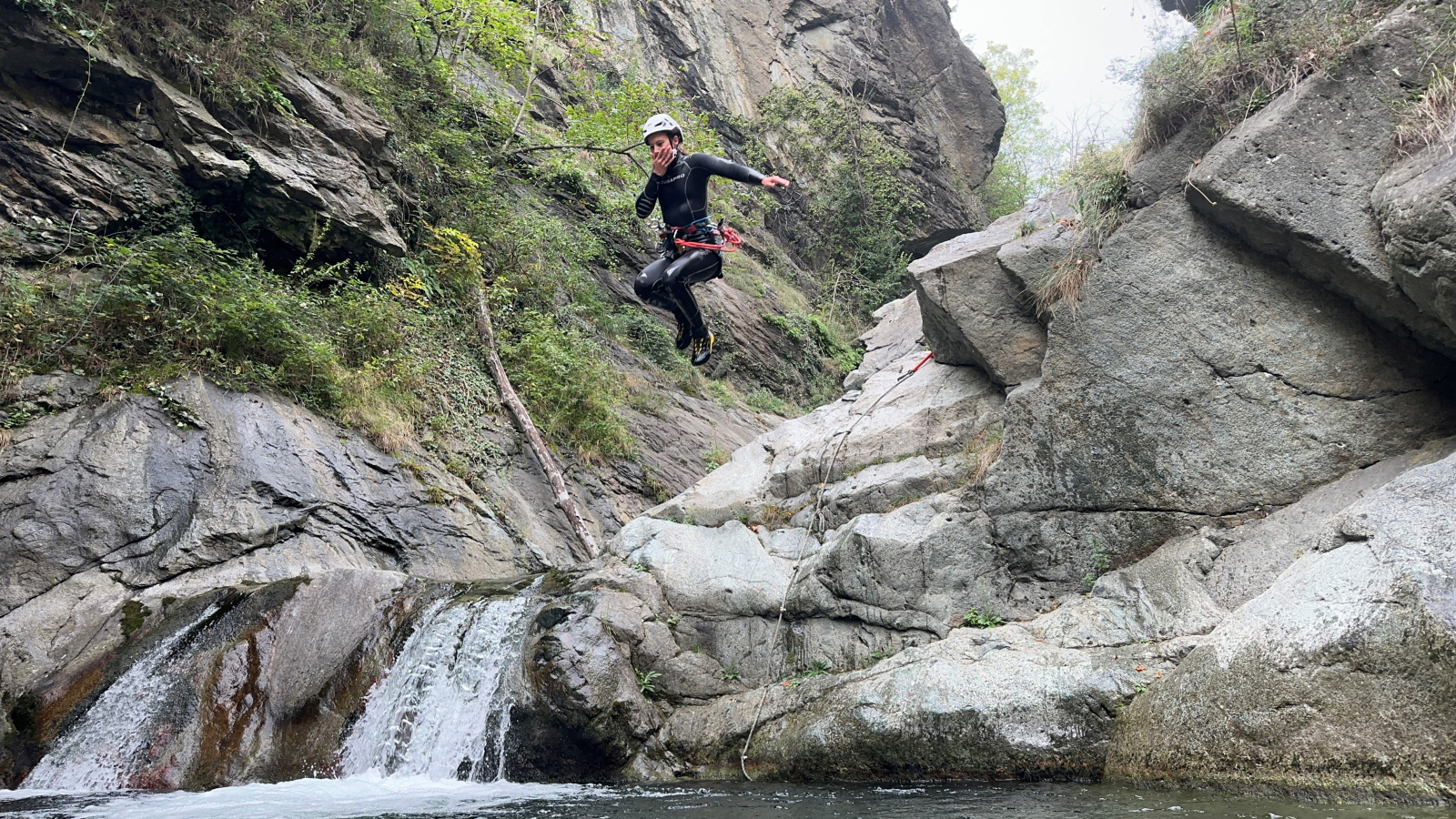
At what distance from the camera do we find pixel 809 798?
517 cm

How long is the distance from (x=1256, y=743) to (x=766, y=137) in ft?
71.8

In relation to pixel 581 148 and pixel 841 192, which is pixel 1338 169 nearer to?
pixel 581 148

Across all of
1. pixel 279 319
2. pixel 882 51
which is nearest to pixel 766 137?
pixel 882 51

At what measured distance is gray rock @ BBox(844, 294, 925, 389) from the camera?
1167cm

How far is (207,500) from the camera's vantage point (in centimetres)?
770

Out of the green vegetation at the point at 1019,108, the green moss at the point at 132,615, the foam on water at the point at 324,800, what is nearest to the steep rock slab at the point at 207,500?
the green moss at the point at 132,615

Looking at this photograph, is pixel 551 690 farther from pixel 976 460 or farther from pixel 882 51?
pixel 882 51

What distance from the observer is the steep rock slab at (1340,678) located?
12.5 ft

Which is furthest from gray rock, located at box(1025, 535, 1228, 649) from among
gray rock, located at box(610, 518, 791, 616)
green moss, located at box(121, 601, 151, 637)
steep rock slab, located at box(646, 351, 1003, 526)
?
green moss, located at box(121, 601, 151, 637)

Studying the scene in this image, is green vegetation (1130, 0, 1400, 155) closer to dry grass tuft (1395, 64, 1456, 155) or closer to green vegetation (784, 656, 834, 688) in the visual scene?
dry grass tuft (1395, 64, 1456, 155)

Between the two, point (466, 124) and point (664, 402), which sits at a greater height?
point (466, 124)

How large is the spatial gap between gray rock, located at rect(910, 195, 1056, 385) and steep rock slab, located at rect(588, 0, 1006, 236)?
15.2 meters

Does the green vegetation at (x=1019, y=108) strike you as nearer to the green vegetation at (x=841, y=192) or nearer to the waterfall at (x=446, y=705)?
the green vegetation at (x=841, y=192)

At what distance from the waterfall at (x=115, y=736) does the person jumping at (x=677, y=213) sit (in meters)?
5.64
